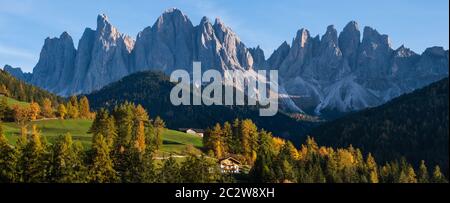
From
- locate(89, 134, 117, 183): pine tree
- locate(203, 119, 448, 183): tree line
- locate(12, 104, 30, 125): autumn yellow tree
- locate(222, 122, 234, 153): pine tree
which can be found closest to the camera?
→ locate(89, 134, 117, 183): pine tree

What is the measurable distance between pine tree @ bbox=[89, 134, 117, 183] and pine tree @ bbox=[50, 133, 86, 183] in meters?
2.63

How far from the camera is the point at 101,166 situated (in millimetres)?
81875

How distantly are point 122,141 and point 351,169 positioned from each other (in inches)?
2056

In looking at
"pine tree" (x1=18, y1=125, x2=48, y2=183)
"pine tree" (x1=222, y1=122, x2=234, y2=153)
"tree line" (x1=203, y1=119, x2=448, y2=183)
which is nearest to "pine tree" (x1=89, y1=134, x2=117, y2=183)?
"pine tree" (x1=18, y1=125, x2=48, y2=183)

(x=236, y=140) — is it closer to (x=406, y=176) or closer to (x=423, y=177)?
(x=406, y=176)

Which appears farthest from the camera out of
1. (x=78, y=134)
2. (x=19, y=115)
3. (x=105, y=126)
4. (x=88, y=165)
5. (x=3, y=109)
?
(x=19, y=115)

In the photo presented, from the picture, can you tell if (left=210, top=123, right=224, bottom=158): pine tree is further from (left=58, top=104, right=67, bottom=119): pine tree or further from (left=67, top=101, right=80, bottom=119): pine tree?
(left=67, top=101, right=80, bottom=119): pine tree

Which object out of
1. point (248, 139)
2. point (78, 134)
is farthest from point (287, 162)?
point (78, 134)

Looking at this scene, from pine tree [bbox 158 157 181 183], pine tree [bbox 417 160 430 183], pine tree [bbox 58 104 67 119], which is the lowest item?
pine tree [bbox 417 160 430 183]

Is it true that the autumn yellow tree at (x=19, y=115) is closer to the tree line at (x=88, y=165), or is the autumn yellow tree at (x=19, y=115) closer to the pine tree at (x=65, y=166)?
the tree line at (x=88, y=165)

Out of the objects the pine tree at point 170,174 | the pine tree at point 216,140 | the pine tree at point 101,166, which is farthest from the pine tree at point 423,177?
the pine tree at point 101,166

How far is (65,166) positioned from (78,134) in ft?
212

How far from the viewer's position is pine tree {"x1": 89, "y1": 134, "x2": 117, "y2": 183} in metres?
79.7
